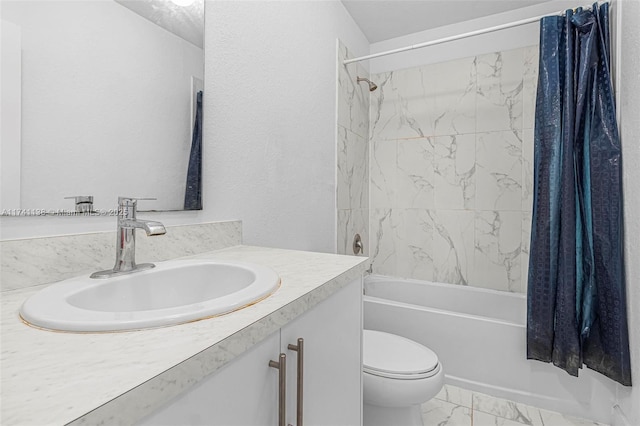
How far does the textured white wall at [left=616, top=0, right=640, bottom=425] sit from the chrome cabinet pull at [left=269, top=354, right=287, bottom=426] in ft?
4.93

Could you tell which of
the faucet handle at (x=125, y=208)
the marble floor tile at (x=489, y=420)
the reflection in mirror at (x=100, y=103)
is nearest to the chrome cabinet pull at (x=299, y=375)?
the faucet handle at (x=125, y=208)

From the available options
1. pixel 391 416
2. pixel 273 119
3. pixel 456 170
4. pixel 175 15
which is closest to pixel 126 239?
pixel 175 15

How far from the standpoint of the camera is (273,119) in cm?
147

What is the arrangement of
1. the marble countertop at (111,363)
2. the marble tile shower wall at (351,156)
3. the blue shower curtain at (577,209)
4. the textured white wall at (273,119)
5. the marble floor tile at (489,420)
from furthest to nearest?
1. the marble tile shower wall at (351,156)
2. the marble floor tile at (489,420)
3. the blue shower curtain at (577,209)
4. the textured white wall at (273,119)
5. the marble countertop at (111,363)

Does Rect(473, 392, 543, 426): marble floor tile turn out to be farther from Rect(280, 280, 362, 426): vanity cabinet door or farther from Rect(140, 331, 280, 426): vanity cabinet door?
Rect(140, 331, 280, 426): vanity cabinet door

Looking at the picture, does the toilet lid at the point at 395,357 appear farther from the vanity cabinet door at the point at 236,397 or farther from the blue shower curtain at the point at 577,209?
the vanity cabinet door at the point at 236,397

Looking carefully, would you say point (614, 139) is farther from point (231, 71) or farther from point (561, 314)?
point (231, 71)

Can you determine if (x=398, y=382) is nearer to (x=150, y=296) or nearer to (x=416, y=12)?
(x=150, y=296)

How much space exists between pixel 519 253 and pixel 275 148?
1.86 metres

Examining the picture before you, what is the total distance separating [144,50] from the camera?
945 mm

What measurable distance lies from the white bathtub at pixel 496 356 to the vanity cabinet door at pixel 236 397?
1.55 m

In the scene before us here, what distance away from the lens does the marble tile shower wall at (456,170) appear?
2.27 metres

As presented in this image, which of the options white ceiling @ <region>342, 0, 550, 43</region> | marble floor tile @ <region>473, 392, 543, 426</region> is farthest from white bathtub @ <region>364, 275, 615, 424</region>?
white ceiling @ <region>342, 0, 550, 43</region>

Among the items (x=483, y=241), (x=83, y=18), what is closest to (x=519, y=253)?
(x=483, y=241)
